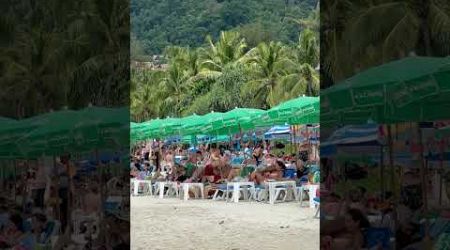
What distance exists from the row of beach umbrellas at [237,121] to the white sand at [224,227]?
1.73 metres

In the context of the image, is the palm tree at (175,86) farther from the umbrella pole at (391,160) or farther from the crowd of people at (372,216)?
the umbrella pole at (391,160)

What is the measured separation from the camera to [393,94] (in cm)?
355

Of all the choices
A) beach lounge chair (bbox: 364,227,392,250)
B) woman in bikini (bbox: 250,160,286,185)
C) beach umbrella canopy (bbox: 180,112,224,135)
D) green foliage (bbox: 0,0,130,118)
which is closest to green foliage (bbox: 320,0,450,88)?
beach lounge chair (bbox: 364,227,392,250)

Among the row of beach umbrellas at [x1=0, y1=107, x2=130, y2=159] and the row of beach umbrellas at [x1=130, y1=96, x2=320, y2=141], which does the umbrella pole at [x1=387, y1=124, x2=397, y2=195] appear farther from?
the row of beach umbrellas at [x1=130, y1=96, x2=320, y2=141]

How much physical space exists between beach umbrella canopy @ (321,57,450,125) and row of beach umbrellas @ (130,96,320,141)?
5294 mm

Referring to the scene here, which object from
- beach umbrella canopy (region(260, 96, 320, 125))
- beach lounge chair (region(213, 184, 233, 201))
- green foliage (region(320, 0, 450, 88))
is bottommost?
beach lounge chair (region(213, 184, 233, 201))

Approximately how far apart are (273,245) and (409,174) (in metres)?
4.73

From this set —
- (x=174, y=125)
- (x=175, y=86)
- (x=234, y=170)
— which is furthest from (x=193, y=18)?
(x=234, y=170)

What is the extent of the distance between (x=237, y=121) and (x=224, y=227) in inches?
253

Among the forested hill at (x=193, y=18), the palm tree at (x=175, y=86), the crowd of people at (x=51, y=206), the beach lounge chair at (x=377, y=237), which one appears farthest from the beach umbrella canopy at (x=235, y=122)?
the forested hill at (x=193, y=18)

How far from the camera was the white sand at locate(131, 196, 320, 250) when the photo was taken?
8297mm

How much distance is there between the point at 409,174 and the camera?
3.54 metres

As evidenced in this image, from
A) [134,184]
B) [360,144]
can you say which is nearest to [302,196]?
[134,184]

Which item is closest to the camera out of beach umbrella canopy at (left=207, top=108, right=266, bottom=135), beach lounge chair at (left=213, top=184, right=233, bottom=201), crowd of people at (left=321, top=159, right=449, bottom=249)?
crowd of people at (left=321, top=159, right=449, bottom=249)
